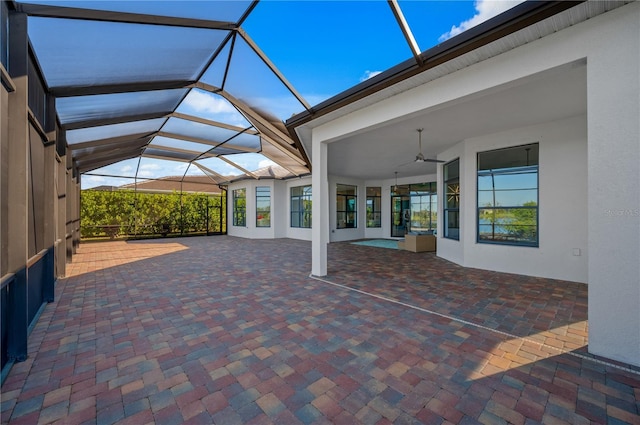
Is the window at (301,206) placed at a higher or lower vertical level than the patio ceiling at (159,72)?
lower

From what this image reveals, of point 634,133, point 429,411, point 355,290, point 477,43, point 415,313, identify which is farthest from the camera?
point 355,290

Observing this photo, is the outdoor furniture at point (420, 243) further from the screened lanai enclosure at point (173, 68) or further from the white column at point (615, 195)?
the white column at point (615, 195)

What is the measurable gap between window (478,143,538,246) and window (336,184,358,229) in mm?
6510

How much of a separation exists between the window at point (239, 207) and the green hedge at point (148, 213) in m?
A: 1.10

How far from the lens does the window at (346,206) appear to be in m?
12.1

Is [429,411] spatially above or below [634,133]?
below

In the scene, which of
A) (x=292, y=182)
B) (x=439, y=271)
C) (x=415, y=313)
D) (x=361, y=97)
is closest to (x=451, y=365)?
(x=415, y=313)

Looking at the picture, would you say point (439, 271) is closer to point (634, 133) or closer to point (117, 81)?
point (634, 133)

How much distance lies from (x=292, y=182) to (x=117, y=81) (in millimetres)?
9017

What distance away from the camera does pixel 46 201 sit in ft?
12.3

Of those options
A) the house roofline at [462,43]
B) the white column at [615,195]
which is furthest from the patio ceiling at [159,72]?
the white column at [615,195]

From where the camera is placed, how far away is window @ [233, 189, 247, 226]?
1409 centimetres

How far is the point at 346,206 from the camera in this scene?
12.3 meters

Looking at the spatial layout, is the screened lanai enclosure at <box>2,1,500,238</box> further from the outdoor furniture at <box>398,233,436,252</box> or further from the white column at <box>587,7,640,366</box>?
the outdoor furniture at <box>398,233,436,252</box>
